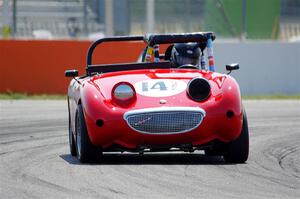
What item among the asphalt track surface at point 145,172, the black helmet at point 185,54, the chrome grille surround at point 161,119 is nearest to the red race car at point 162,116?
the chrome grille surround at point 161,119

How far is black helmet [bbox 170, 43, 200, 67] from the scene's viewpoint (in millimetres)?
9883

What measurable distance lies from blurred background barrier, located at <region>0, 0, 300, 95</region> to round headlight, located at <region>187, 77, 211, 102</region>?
494 inches

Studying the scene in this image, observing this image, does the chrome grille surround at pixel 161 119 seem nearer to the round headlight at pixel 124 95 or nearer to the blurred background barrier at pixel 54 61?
the round headlight at pixel 124 95

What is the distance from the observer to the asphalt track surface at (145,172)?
261 inches

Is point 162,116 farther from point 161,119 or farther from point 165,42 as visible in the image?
point 165,42

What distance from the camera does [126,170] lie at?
7883mm

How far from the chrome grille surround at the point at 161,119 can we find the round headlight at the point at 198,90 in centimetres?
17

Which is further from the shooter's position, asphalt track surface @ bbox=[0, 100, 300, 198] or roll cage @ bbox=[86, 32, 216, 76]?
roll cage @ bbox=[86, 32, 216, 76]

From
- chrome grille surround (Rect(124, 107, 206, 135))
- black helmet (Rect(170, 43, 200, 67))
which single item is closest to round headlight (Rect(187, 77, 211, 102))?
chrome grille surround (Rect(124, 107, 206, 135))

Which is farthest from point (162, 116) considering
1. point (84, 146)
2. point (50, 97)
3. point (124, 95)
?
point (50, 97)

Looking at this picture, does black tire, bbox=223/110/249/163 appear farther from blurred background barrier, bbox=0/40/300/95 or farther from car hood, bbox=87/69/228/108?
blurred background barrier, bbox=0/40/300/95

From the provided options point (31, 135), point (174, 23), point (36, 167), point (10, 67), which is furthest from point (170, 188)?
point (174, 23)

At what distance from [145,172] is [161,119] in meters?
0.73

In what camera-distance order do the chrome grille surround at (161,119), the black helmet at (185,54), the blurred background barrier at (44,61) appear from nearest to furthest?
the chrome grille surround at (161,119)
the black helmet at (185,54)
the blurred background barrier at (44,61)
